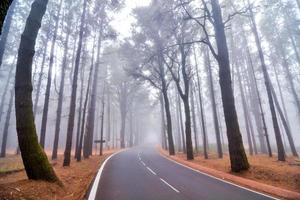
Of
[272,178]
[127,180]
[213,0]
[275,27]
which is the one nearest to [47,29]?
[213,0]

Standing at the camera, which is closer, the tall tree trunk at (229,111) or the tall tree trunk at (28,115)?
the tall tree trunk at (28,115)

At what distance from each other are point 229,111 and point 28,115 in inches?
408

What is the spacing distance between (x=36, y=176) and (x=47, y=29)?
1786cm

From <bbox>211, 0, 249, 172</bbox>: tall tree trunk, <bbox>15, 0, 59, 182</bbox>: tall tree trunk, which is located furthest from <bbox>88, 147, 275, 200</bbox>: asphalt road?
<bbox>211, 0, 249, 172</bbox>: tall tree trunk

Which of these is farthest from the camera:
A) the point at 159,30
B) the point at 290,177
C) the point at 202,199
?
the point at 159,30

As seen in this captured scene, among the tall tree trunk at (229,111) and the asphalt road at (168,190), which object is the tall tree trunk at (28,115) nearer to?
the asphalt road at (168,190)

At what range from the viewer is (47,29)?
2192 centimetres

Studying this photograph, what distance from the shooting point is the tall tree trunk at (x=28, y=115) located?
7.78 m

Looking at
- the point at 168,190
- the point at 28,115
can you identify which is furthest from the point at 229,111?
the point at 28,115

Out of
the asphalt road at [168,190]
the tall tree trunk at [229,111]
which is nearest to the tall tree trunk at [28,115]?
the asphalt road at [168,190]

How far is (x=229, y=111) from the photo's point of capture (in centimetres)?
1339

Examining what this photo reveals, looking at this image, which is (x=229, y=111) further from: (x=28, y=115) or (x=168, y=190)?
(x=28, y=115)

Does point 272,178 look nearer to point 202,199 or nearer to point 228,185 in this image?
point 228,185

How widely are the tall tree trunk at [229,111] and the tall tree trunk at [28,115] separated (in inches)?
363
